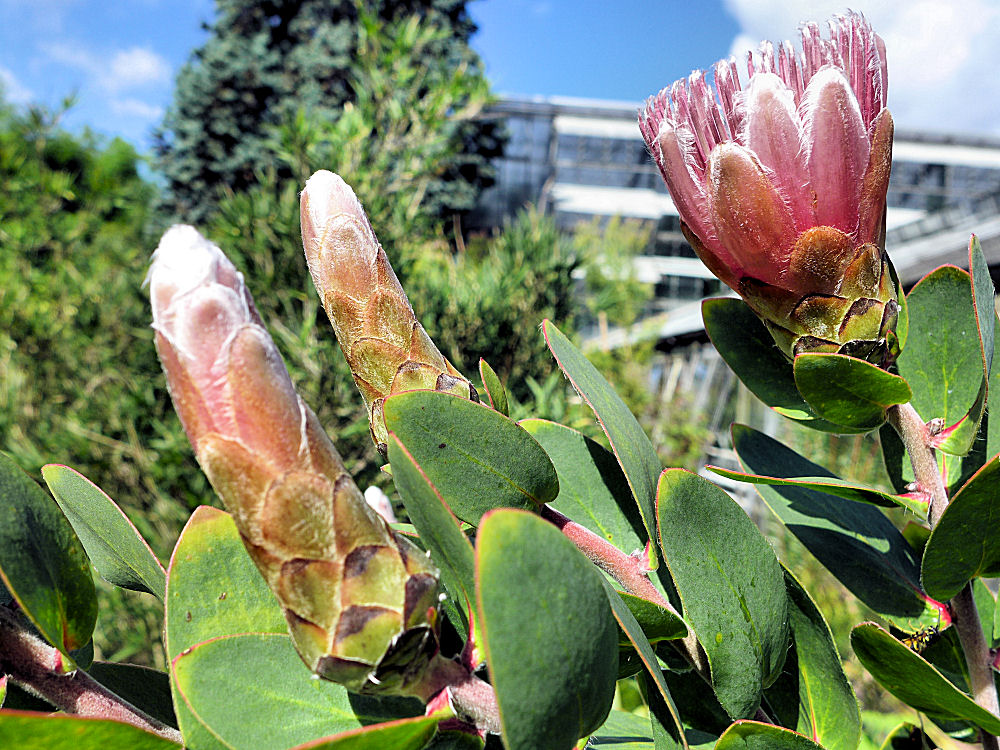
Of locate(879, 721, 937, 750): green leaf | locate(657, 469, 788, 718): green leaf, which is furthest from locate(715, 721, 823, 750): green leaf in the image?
locate(879, 721, 937, 750): green leaf

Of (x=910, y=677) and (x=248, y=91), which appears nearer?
(x=910, y=677)

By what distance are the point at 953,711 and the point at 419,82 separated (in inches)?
110

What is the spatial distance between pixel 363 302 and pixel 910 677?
405 mm

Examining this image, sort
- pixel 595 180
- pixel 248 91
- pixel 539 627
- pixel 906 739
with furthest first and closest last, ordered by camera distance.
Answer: pixel 248 91 → pixel 595 180 → pixel 906 739 → pixel 539 627

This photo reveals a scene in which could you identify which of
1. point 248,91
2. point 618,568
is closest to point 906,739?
point 618,568

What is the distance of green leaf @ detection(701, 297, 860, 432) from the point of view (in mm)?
556

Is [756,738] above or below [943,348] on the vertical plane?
below

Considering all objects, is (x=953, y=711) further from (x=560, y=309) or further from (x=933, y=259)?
(x=560, y=309)

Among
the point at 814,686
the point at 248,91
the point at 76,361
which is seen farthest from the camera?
the point at 248,91

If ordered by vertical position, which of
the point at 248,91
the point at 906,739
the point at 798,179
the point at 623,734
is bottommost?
the point at 906,739

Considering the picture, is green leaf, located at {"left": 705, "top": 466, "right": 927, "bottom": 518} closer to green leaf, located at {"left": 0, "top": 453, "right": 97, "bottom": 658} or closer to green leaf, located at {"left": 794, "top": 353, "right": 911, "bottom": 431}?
green leaf, located at {"left": 794, "top": 353, "right": 911, "bottom": 431}

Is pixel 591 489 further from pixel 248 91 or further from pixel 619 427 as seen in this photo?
pixel 248 91

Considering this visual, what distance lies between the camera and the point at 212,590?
36 cm

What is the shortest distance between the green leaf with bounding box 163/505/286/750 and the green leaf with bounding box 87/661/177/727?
0.09m
